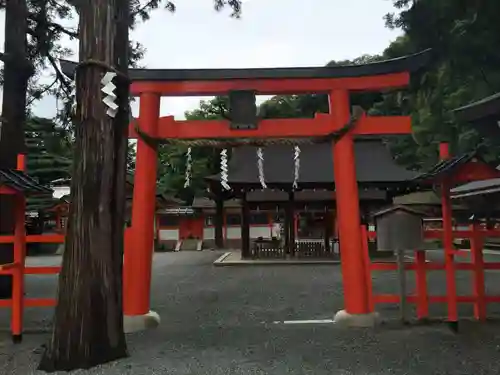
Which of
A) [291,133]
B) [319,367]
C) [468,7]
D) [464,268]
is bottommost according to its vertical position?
[319,367]

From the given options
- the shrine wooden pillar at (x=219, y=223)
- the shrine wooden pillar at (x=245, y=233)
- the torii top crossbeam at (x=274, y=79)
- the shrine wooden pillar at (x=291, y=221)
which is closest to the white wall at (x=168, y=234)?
the shrine wooden pillar at (x=219, y=223)

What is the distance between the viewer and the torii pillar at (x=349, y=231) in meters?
6.47

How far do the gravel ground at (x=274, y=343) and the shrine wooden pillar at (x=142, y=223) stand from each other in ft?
1.72

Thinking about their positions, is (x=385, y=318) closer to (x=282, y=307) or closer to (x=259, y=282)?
(x=282, y=307)

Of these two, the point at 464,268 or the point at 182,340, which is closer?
the point at 182,340

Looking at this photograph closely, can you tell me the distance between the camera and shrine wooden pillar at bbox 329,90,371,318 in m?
6.49

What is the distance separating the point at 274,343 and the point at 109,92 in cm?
341

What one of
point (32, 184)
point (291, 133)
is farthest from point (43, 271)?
point (291, 133)

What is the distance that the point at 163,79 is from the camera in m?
6.82

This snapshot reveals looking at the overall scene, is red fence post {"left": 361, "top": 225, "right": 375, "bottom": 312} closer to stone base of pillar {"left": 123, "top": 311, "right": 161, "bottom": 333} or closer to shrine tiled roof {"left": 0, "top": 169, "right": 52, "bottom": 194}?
stone base of pillar {"left": 123, "top": 311, "right": 161, "bottom": 333}

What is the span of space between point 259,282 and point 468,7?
7.70 m

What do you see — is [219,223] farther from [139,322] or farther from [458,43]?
[139,322]

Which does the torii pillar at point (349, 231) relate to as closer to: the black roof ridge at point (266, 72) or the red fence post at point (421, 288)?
the black roof ridge at point (266, 72)

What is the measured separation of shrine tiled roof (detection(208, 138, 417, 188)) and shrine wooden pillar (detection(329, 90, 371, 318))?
1028 centimetres
